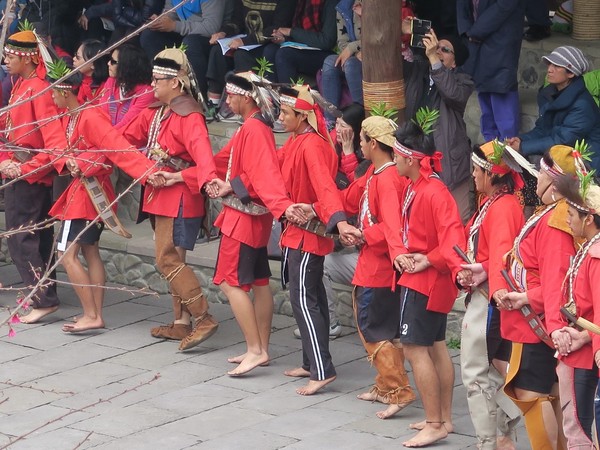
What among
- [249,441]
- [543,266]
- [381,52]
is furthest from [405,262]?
[381,52]

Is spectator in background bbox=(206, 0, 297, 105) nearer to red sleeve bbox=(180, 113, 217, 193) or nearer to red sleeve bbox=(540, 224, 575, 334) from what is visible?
red sleeve bbox=(180, 113, 217, 193)

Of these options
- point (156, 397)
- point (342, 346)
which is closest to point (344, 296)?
point (342, 346)

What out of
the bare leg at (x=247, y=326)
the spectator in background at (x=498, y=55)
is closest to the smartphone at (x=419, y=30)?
the spectator in background at (x=498, y=55)

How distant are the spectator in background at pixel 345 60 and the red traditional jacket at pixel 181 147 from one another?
2073mm

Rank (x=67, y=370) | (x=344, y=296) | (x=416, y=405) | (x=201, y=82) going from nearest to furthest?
(x=416, y=405)
(x=67, y=370)
(x=344, y=296)
(x=201, y=82)

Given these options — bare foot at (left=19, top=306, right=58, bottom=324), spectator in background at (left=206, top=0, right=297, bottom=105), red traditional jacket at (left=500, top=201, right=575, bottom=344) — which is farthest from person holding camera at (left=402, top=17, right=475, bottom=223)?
red traditional jacket at (left=500, top=201, right=575, bottom=344)

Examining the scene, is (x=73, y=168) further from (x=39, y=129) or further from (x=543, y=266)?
(x=543, y=266)

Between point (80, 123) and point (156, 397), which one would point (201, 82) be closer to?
point (80, 123)

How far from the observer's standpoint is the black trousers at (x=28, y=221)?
30.6ft

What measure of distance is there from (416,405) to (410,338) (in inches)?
35.4

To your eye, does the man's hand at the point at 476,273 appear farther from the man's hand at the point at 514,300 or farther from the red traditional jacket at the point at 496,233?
the man's hand at the point at 514,300

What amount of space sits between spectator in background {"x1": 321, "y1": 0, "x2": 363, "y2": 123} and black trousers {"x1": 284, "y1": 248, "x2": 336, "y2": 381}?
A: 9.01 ft

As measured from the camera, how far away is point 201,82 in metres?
11.8

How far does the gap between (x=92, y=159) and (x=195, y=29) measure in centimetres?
338
